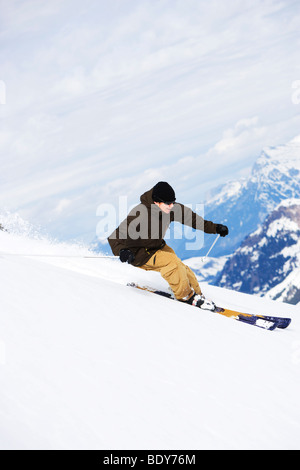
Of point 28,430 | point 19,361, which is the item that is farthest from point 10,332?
point 28,430

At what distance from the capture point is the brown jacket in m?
8.16

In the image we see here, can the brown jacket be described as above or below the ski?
above

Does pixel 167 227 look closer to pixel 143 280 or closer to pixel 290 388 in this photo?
pixel 143 280

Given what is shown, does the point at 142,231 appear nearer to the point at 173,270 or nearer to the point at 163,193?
the point at 163,193

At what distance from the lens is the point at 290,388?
4988 millimetres

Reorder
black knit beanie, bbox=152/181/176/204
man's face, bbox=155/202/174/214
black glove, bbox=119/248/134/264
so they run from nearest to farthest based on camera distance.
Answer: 1. black glove, bbox=119/248/134/264
2. black knit beanie, bbox=152/181/176/204
3. man's face, bbox=155/202/174/214

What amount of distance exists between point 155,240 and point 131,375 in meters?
4.07

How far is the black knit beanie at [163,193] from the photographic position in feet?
26.3

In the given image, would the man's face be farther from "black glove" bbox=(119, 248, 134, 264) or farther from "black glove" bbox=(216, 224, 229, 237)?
"black glove" bbox=(216, 224, 229, 237)

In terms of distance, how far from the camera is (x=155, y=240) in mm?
8344

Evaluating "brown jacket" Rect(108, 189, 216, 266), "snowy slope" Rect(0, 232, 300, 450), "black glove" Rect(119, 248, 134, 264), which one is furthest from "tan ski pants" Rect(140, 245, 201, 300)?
"snowy slope" Rect(0, 232, 300, 450)

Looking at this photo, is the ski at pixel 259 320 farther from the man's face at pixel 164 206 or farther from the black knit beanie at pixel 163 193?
the black knit beanie at pixel 163 193

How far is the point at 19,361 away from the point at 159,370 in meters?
1.49

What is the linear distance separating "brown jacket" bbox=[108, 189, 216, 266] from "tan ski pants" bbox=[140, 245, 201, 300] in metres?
0.16
